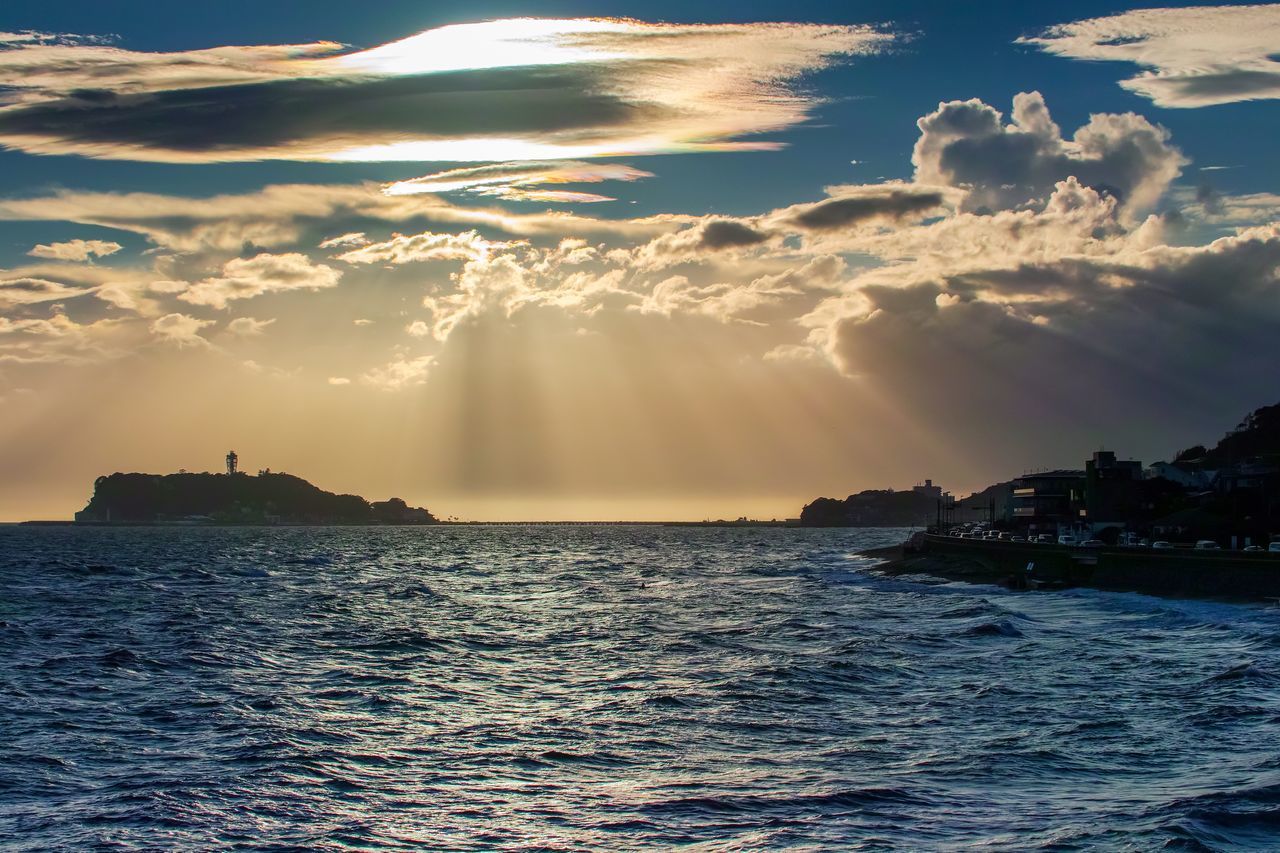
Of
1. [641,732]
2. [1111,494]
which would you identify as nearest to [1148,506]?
[1111,494]

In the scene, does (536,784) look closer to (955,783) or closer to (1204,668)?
(955,783)

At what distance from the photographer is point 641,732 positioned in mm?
33938

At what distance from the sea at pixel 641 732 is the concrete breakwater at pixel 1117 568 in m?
7.08

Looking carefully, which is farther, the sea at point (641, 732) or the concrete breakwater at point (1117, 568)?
the concrete breakwater at point (1117, 568)

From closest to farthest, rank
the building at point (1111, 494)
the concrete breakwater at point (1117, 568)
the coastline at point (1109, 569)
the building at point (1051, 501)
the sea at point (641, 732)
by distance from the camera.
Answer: the sea at point (641, 732) → the coastline at point (1109, 569) → the concrete breakwater at point (1117, 568) → the building at point (1111, 494) → the building at point (1051, 501)

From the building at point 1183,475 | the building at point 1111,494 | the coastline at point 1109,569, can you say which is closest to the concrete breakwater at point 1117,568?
the coastline at point 1109,569

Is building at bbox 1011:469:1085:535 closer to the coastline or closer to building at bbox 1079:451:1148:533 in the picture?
building at bbox 1079:451:1148:533

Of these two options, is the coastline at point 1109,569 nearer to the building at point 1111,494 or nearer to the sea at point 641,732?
the sea at point 641,732

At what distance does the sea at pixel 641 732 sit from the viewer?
2391cm

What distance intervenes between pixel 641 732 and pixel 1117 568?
73.8 metres

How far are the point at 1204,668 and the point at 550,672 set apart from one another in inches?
1062

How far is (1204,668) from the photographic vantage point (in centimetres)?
4731

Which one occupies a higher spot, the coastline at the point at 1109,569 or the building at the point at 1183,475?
the building at the point at 1183,475

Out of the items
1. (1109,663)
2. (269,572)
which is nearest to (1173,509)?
(1109,663)
